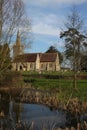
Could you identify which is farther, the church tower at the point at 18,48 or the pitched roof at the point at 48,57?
the pitched roof at the point at 48,57

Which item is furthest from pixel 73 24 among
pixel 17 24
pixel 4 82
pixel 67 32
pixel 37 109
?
pixel 37 109

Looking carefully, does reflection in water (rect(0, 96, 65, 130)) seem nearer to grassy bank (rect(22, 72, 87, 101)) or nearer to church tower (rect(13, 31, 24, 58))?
grassy bank (rect(22, 72, 87, 101))

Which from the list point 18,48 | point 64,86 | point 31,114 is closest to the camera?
point 31,114

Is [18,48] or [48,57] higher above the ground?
[48,57]

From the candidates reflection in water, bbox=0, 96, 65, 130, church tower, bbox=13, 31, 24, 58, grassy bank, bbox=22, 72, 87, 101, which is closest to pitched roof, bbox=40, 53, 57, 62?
grassy bank, bbox=22, 72, 87, 101

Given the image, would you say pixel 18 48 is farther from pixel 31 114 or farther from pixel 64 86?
pixel 31 114

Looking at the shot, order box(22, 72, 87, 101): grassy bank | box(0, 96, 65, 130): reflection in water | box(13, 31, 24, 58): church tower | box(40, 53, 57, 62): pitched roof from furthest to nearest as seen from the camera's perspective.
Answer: box(40, 53, 57, 62): pitched roof → box(13, 31, 24, 58): church tower → box(22, 72, 87, 101): grassy bank → box(0, 96, 65, 130): reflection in water

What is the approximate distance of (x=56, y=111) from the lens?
22.5m

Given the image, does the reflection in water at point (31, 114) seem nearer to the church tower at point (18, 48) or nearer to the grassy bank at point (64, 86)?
the grassy bank at point (64, 86)

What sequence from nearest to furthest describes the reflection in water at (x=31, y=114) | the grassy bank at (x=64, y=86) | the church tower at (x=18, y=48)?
the reflection in water at (x=31, y=114), the grassy bank at (x=64, y=86), the church tower at (x=18, y=48)

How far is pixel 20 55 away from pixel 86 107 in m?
A: 20.2

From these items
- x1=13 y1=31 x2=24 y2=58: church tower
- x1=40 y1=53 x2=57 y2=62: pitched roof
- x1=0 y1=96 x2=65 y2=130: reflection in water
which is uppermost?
x1=40 y1=53 x2=57 y2=62: pitched roof

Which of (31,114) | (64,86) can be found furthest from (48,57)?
(31,114)

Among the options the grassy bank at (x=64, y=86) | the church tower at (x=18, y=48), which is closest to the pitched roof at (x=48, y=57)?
the grassy bank at (x=64, y=86)
